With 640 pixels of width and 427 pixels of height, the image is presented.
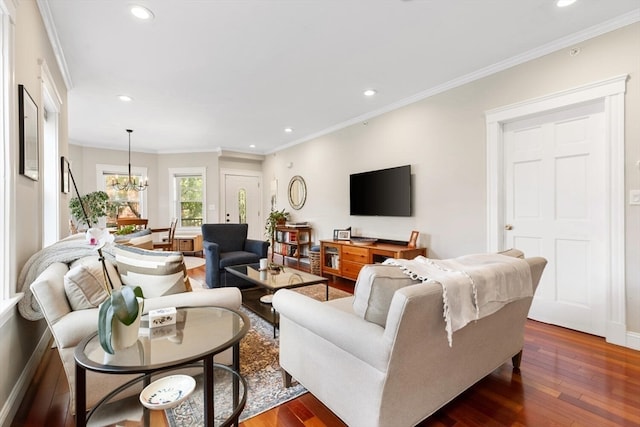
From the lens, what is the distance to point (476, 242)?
3.28 meters

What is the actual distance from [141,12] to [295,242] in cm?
418

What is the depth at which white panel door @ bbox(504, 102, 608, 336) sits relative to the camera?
258cm

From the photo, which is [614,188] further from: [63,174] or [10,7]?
[63,174]

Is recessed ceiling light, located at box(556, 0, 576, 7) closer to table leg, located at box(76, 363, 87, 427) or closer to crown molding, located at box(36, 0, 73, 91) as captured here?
table leg, located at box(76, 363, 87, 427)

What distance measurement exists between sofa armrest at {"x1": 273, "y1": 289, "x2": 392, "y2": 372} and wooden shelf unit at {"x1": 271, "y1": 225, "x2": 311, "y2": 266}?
400cm

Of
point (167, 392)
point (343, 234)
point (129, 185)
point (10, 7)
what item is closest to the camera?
point (167, 392)

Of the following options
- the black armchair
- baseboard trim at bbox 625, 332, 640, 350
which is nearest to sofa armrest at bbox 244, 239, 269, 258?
the black armchair

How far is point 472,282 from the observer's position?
4.48 feet

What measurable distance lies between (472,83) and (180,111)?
3960mm

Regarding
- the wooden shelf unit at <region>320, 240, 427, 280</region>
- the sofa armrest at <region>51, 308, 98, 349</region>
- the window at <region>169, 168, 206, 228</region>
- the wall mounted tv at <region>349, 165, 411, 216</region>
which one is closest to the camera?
the sofa armrest at <region>51, 308, 98, 349</region>

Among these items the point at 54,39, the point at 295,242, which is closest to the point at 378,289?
the point at 54,39

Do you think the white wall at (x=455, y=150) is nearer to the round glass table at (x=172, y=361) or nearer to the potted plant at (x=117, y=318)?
the round glass table at (x=172, y=361)

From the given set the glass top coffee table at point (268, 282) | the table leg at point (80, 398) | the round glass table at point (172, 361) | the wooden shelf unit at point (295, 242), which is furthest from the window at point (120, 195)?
the table leg at point (80, 398)

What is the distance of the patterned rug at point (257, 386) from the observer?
1.61 m
